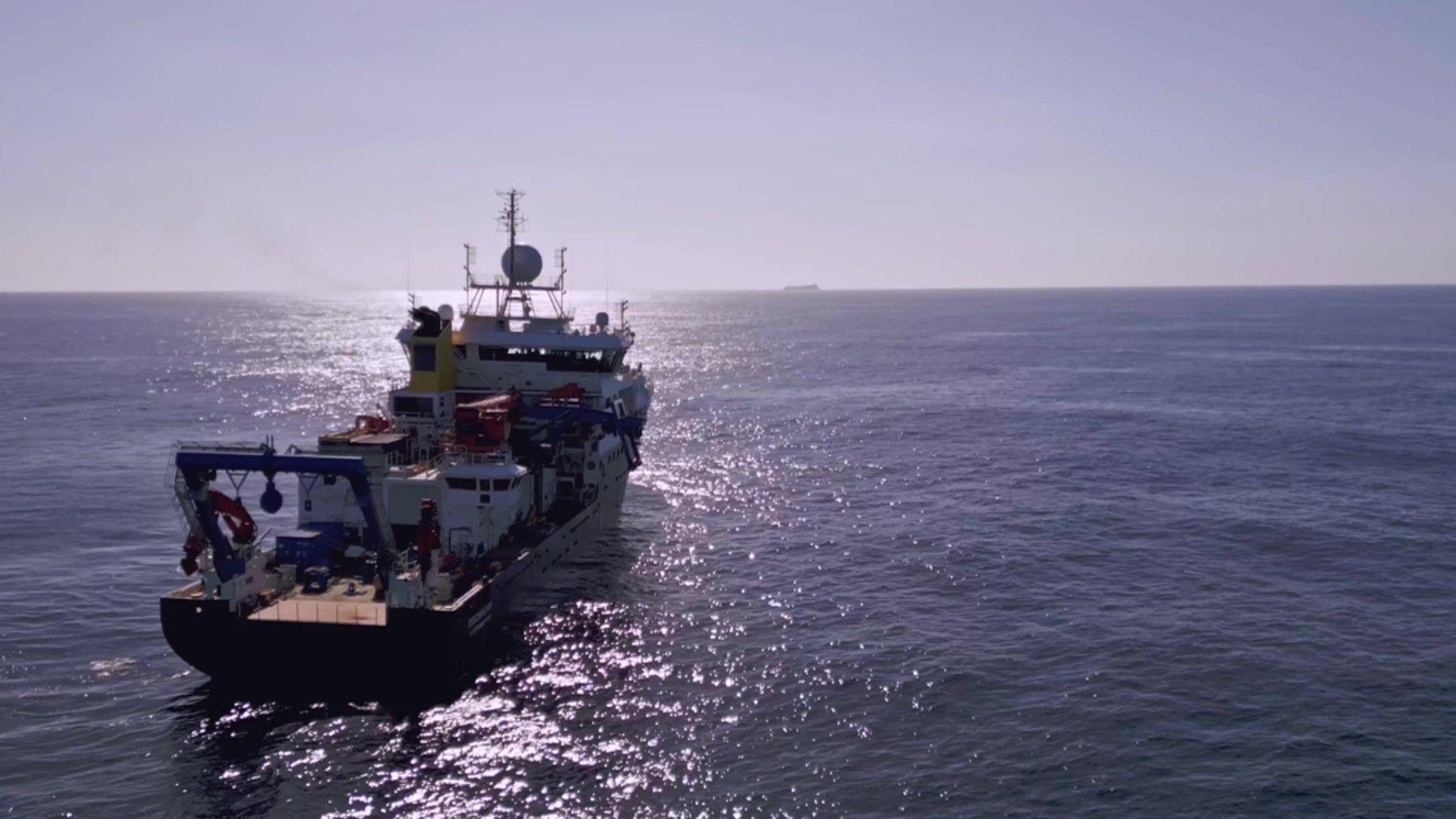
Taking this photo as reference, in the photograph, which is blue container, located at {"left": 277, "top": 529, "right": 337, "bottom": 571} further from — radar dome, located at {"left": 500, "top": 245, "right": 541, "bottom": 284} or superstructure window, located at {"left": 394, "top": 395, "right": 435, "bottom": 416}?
radar dome, located at {"left": 500, "top": 245, "right": 541, "bottom": 284}

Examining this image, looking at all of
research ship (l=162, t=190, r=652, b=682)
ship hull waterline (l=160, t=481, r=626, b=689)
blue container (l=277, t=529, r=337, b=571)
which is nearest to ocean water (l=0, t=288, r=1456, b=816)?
ship hull waterline (l=160, t=481, r=626, b=689)

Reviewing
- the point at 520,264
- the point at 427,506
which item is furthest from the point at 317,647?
the point at 520,264

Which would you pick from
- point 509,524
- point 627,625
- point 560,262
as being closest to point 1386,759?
point 627,625

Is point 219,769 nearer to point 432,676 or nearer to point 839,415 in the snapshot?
point 432,676

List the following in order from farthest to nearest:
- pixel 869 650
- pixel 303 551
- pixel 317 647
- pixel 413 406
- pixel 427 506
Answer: pixel 413 406, pixel 303 551, pixel 869 650, pixel 427 506, pixel 317 647

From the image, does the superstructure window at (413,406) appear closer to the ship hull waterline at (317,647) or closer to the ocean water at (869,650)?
the ocean water at (869,650)

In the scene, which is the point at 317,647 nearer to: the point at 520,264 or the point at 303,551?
the point at 303,551
